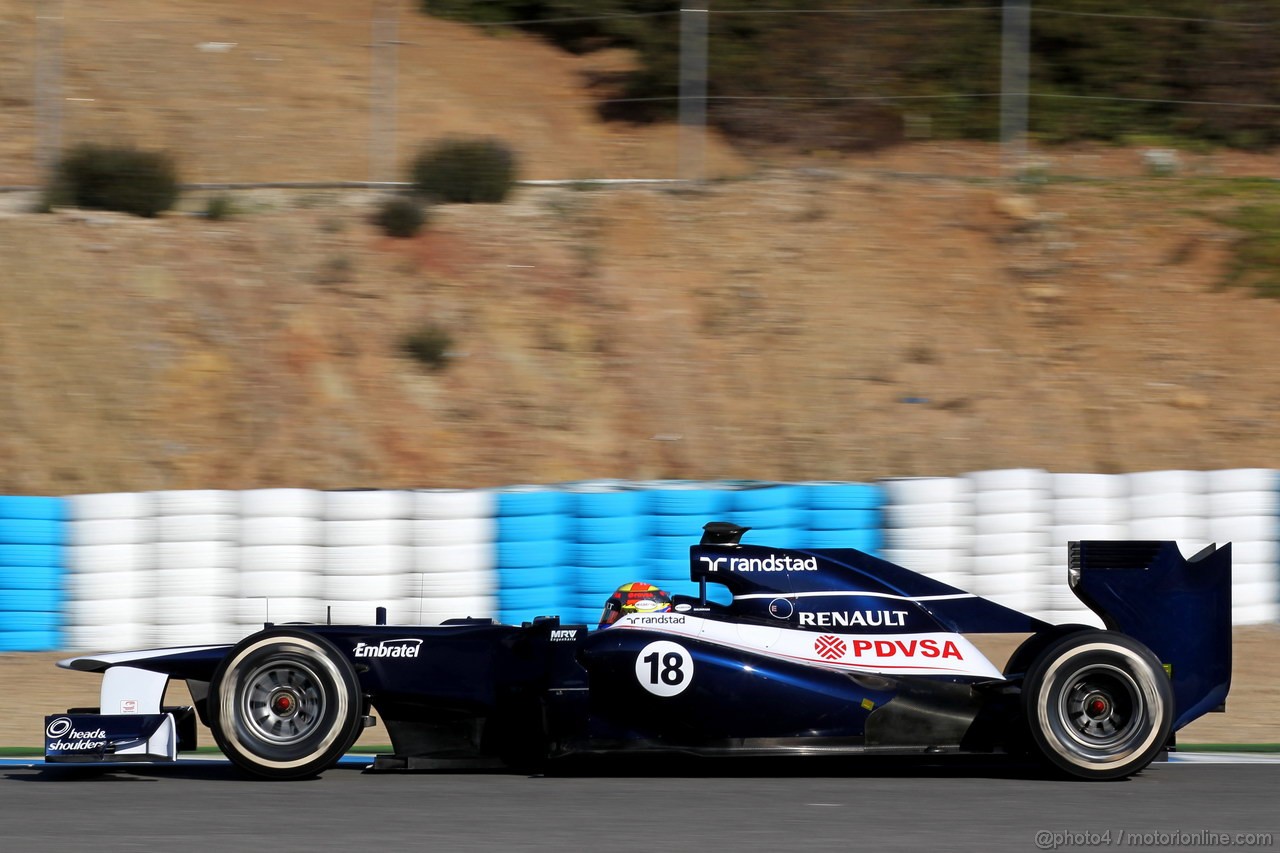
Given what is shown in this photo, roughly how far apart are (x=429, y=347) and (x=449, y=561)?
5431 mm

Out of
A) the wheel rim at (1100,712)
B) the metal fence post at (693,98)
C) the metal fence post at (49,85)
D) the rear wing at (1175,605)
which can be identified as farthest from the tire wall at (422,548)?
the metal fence post at (693,98)

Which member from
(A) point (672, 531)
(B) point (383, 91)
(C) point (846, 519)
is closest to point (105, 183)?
(B) point (383, 91)

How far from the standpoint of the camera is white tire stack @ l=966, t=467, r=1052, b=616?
1087 centimetres

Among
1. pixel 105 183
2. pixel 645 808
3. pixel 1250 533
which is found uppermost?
pixel 105 183

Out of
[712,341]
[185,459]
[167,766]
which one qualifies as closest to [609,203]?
[712,341]

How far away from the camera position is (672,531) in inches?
409

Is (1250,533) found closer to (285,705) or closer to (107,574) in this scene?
(285,705)

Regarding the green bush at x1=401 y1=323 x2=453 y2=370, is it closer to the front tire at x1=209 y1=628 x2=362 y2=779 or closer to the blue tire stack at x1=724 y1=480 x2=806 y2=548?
the blue tire stack at x1=724 y1=480 x2=806 y2=548

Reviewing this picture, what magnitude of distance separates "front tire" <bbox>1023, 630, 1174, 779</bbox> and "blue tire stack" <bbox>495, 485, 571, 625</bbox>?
15.0 feet

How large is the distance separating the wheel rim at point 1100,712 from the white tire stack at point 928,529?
4294 mm

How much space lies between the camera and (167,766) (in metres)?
6.89

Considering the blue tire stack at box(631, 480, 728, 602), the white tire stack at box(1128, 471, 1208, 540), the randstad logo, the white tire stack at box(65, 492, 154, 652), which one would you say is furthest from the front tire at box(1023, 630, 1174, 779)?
the white tire stack at box(65, 492, 154, 652)

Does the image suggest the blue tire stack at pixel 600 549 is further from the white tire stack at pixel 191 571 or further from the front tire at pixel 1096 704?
the front tire at pixel 1096 704

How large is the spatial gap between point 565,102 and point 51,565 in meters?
12.2
